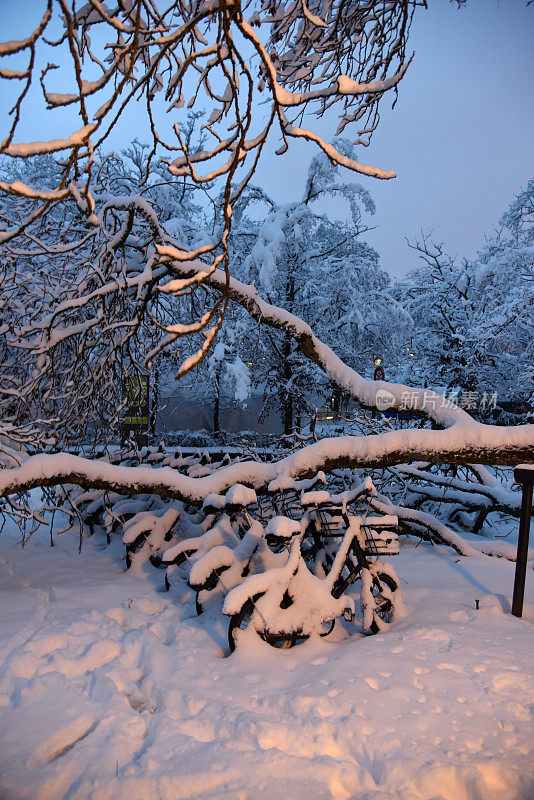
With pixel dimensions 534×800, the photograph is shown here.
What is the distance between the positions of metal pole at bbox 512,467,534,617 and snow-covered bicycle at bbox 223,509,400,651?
0.87m

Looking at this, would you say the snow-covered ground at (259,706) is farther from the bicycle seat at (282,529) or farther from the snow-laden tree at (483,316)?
the snow-laden tree at (483,316)

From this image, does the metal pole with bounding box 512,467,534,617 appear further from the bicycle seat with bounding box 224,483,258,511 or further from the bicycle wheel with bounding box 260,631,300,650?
the bicycle seat with bounding box 224,483,258,511

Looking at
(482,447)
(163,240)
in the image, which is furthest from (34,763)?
(163,240)

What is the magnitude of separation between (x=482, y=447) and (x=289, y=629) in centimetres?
226

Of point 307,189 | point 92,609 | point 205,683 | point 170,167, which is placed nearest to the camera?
point 170,167

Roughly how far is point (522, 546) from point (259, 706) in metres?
2.31

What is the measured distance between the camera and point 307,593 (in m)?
3.40

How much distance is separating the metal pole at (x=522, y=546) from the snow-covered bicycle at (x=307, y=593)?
869 mm

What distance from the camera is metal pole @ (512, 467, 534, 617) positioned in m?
3.62

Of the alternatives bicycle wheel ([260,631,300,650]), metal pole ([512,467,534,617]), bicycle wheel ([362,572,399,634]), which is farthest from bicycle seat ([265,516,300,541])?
metal pole ([512,467,534,617])

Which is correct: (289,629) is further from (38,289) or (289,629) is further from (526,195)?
(526,195)

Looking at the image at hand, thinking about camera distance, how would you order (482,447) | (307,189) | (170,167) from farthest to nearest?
(307,189) → (482,447) → (170,167)

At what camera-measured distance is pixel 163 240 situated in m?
5.26

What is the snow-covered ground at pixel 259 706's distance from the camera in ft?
6.59
